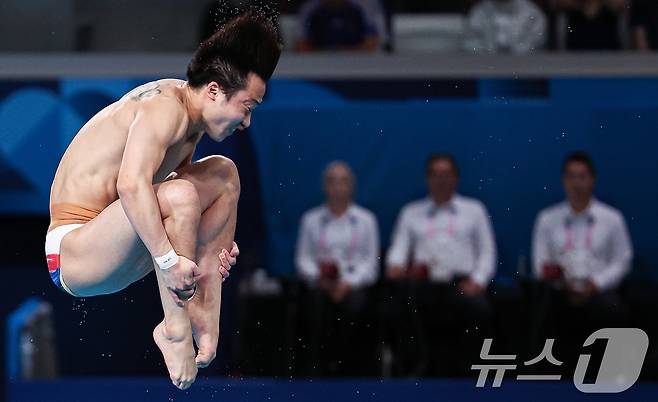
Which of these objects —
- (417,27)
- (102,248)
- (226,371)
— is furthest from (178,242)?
(417,27)

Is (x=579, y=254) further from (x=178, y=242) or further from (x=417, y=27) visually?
(x=178, y=242)

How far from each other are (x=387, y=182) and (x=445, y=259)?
1.91 ft

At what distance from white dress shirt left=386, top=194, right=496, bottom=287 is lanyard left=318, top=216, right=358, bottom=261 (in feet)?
0.67

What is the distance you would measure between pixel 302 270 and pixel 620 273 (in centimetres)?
170

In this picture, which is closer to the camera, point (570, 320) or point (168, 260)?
point (168, 260)

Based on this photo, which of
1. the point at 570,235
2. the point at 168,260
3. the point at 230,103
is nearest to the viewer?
the point at 168,260

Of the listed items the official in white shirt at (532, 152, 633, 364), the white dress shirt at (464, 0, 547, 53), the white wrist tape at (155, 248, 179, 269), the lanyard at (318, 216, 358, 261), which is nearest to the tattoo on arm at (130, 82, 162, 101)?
the white wrist tape at (155, 248, 179, 269)

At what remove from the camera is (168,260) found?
400 centimetres

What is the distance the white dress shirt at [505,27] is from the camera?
21.9 feet

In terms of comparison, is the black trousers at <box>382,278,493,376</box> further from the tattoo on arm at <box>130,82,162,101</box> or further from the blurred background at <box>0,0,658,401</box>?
the tattoo on arm at <box>130,82,162,101</box>

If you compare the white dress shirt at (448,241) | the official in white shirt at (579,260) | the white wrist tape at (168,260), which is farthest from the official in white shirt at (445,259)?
the white wrist tape at (168,260)

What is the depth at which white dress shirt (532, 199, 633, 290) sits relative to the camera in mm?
6695
